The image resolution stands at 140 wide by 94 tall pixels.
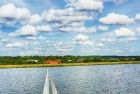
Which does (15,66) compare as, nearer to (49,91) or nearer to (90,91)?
(90,91)

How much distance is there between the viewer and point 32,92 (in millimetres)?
68375

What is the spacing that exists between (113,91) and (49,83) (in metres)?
26.7

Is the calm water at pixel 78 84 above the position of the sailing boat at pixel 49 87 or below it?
below

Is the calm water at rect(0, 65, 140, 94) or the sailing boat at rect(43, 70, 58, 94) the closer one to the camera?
the sailing boat at rect(43, 70, 58, 94)

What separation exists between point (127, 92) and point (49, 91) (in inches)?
1054

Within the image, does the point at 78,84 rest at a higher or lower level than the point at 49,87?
lower

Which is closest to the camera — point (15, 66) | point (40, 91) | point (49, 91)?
point (49, 91)

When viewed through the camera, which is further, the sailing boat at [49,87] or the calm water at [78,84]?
the calm water at [78,84]

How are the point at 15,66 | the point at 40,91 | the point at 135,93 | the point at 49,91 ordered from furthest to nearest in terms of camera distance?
the point at 15,66, the point at 40,91, the point at 135,93, the point at 49,91

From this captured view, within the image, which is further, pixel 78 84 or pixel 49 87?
pixel 78 84

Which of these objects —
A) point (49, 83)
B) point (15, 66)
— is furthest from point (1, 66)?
point (49, 83)

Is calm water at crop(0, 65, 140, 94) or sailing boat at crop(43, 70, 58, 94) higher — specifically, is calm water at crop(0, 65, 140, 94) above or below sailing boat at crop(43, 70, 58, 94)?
below

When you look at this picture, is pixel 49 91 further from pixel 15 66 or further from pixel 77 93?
pixel 15 66

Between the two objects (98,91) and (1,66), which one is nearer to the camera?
(98,91)
